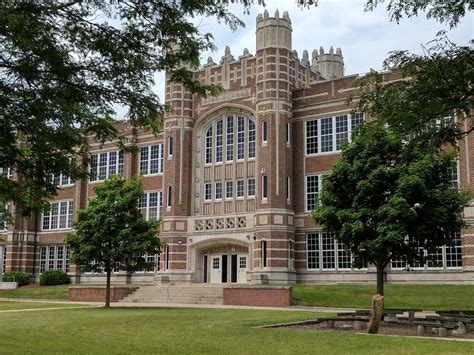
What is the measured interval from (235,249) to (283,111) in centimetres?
958

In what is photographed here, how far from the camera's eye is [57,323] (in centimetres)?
2066

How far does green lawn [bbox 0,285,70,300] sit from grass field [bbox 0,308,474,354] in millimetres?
20306

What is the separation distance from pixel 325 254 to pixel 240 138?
381 inches

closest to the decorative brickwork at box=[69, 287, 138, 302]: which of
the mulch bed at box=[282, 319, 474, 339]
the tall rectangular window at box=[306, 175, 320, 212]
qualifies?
the tall rectangular window at box=[306, 175, 320, 212]

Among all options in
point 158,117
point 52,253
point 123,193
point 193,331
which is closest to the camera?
point 158,117

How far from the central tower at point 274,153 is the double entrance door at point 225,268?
9.10ft

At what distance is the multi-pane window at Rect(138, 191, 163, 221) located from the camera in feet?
156

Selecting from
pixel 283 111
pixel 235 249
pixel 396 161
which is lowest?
pixel 235 249

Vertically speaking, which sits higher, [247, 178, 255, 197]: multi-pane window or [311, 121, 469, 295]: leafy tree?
[247, 178, 255, 197]: multi-pane window

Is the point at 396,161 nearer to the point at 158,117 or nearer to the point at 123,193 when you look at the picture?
the point at 158,117

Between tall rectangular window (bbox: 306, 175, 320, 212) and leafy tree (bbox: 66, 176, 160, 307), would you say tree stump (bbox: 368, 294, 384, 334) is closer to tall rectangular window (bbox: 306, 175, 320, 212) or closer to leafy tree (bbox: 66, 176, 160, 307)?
leafy tree (bbox: 66, 176, 160, 307)

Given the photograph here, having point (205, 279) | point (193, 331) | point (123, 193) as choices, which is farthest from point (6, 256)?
point (193, 331)

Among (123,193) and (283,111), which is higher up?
(283,111)

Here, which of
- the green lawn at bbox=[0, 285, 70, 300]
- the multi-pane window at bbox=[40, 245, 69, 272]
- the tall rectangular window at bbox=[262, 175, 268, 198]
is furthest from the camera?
the multi-pane window at bbox=[40, 245, 69, 272]
